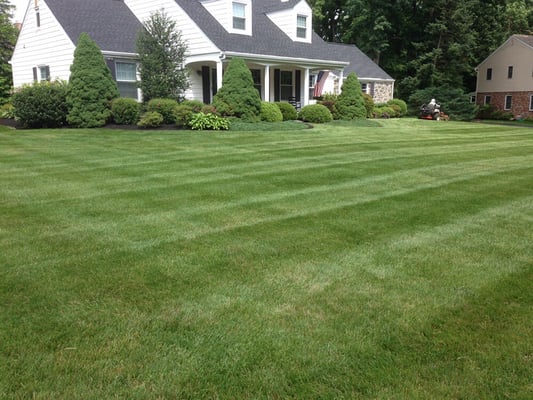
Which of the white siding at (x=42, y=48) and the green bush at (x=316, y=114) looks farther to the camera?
the white siding at (x=42, y=48)

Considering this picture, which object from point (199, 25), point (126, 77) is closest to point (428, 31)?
point (199, 25)

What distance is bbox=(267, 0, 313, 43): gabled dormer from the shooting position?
2622 centimetres

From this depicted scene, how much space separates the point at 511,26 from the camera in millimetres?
48312

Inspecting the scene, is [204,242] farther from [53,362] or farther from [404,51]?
[404,51]

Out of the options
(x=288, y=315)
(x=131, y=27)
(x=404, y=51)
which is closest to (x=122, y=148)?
(x=288, y=315)

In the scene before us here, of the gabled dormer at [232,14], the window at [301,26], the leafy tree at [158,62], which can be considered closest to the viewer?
the leafy tree at [158,62]

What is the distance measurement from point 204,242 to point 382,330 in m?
2.36

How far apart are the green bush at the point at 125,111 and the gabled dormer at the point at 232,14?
822 cm

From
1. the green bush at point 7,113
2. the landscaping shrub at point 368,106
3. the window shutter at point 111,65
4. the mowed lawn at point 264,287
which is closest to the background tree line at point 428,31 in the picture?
the landscaping shrub at point 368,106

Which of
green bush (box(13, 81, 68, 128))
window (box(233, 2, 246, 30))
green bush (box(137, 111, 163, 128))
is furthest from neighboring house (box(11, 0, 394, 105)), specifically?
green bush (box(137, 111, 163, 128))

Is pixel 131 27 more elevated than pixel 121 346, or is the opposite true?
pixel 131 27

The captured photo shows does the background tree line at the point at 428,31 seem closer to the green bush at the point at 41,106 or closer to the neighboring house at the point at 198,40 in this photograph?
the neighboring house at the point at 198,40

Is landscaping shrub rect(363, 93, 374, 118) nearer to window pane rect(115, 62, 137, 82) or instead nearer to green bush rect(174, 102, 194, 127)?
green bush rect(174, 102, 194, 127)

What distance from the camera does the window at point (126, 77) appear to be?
22.2m
